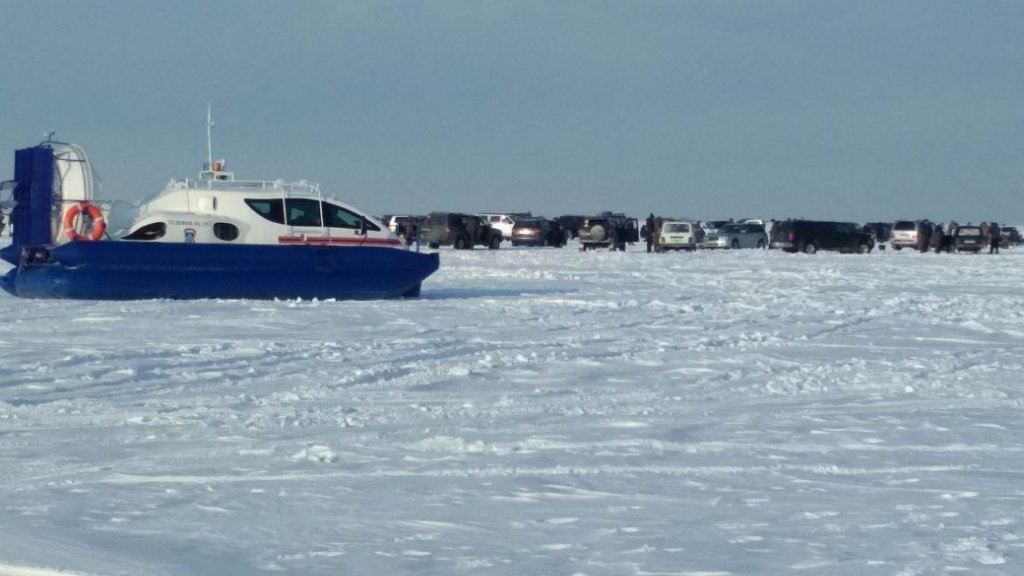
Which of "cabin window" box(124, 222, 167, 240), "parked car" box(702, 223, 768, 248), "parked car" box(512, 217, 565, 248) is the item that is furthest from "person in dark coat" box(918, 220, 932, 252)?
"cabin window" box(124, 222, 167, 240)

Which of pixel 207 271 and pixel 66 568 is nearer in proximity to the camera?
pixel 66 568

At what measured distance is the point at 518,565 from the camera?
5.41m

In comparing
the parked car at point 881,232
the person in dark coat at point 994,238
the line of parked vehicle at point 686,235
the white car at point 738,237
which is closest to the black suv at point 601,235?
the line of parked vehicle at point 686,235

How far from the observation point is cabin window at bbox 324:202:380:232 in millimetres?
20031

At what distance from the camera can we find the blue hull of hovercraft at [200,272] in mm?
17984

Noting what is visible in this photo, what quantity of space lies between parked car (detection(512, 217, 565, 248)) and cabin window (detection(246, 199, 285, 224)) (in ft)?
121

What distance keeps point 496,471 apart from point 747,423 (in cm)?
236

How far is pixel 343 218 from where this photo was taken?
20.1 meters

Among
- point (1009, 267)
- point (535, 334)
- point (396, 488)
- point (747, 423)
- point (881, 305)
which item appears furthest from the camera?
point (1009, 267)

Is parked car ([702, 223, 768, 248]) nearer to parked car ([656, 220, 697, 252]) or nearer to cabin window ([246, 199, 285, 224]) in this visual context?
parked car ([656, 220, 697, 252])

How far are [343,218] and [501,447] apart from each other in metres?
12.5

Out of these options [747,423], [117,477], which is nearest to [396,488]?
[117,477]

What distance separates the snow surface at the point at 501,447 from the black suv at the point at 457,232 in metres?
34.4

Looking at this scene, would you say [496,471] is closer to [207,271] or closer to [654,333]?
[654,333]
